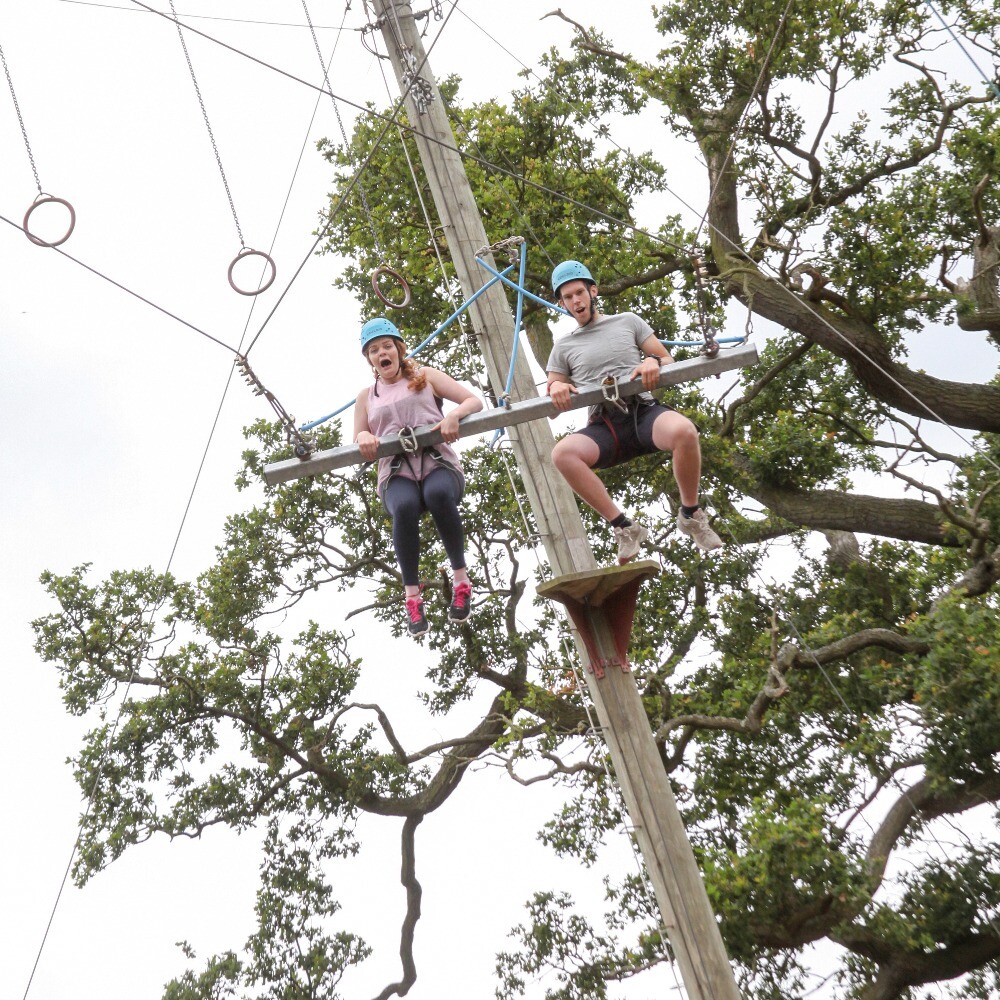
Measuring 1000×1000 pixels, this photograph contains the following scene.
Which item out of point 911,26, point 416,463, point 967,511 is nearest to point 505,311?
point 416,463

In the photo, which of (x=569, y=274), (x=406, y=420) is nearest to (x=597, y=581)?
(x=406, y=420)

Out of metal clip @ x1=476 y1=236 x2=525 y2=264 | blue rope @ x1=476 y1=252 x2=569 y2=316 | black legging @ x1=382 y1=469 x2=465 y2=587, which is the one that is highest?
metal clip @ x1=476 y1=236 x2=525 y2=264

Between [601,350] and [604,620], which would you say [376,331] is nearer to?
[601,350]

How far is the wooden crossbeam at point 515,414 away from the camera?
176 inches

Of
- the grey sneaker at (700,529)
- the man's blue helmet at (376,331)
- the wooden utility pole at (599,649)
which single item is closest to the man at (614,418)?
the grey sneaker at (700,529)

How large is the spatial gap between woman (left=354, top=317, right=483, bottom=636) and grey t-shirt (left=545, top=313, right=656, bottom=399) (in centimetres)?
40

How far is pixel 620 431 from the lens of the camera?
15.2ft

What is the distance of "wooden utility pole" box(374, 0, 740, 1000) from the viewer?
179 inches

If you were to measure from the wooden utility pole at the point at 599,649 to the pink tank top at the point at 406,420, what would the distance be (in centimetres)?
49

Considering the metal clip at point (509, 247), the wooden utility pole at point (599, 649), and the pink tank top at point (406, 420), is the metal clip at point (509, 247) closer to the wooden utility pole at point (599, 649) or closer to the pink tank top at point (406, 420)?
the wooden utility pole at point (599, 649)

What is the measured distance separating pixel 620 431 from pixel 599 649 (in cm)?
90

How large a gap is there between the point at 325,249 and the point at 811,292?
4262 mm

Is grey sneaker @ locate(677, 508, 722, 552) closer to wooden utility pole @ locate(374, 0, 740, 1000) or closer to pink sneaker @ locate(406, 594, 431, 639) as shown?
wooden utility pole @ locate(374, 0, 740, 1000)

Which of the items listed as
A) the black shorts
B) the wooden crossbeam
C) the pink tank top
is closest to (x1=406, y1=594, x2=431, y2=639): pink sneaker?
the pink tank top
